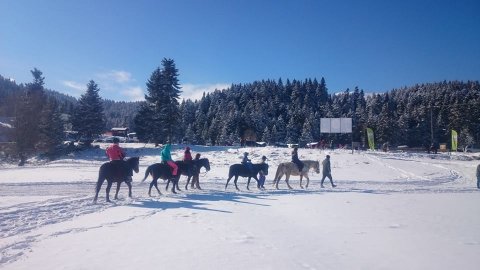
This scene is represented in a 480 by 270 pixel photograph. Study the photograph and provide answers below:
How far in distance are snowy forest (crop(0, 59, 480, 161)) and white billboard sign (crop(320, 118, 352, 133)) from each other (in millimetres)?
22306

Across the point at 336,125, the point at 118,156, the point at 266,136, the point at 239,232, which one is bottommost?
the point at 239,232

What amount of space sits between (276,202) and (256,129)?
76.1 m

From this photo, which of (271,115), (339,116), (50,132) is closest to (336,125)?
(50,132)

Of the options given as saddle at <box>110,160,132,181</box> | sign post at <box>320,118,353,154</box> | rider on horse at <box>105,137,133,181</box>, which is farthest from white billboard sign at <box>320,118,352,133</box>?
saddle at <box>110,160,132,181</box>

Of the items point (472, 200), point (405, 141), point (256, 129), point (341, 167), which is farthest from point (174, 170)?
point (405, 141)

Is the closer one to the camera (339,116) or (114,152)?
(114,152)

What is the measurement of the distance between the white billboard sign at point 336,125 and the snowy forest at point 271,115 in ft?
73.2

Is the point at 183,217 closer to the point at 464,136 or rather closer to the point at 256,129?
the point at 256,129

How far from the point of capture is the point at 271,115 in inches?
4198

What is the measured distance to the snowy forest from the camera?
53344 mm

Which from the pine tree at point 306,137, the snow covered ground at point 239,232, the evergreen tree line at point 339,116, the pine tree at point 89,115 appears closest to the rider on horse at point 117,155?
the snow covered ground at point 239,232

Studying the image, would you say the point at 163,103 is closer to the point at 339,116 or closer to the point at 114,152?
the point at 114,152

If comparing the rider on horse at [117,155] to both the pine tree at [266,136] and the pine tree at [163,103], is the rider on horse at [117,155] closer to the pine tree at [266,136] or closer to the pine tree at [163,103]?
the pine tree at [163,103]

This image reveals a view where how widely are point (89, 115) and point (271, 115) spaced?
2474 inches
